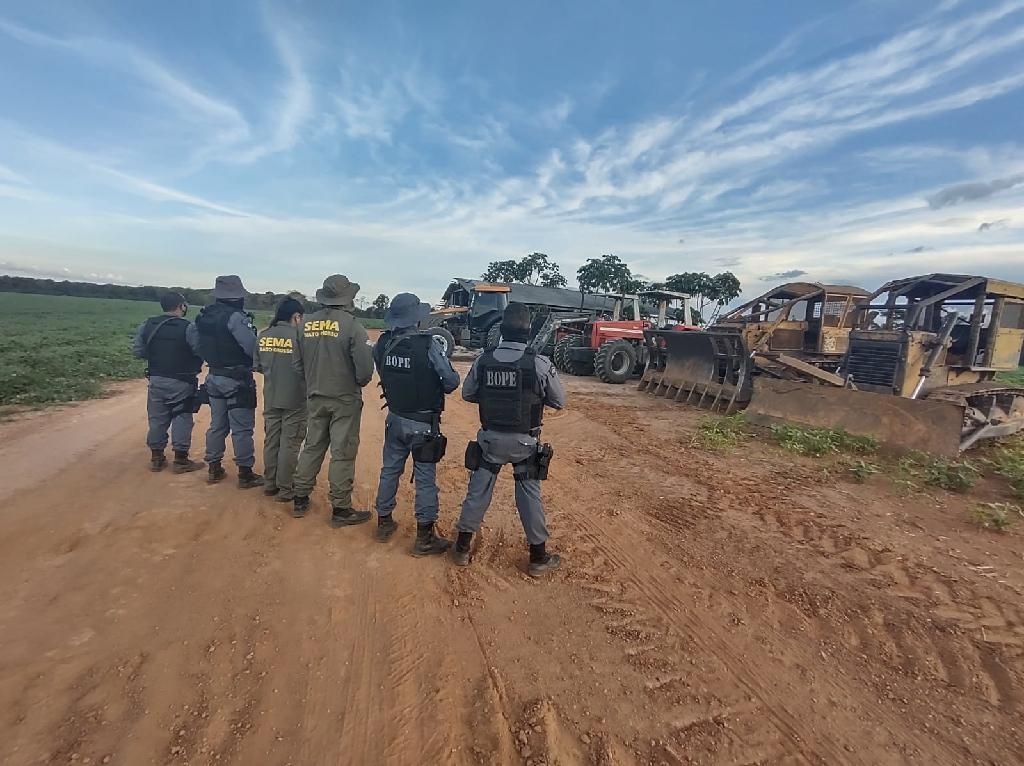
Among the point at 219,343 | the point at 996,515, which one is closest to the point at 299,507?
the point at 219,343

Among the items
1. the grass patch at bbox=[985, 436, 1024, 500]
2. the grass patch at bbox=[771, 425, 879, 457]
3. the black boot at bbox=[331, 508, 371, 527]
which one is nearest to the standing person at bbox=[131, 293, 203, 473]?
the black boot at bbox=[331, 508, 371, 527]

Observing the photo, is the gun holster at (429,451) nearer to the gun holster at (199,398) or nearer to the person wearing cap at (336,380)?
the person wearing cap at (336,380)

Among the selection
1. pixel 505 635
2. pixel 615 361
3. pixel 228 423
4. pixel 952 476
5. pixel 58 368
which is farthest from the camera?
pixel 615 361

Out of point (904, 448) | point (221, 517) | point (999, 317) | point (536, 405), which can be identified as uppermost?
point (999, 317)

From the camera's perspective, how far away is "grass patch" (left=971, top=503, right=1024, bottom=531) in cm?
420

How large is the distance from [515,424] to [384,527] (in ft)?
4.47

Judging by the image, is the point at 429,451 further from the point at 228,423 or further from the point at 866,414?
the point at 866,414

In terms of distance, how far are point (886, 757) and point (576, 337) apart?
13.4 metres

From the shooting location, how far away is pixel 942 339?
7.20 metres

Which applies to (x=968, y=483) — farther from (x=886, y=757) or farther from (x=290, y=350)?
(x=290, y=350)

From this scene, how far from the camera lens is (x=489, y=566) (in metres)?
3.45

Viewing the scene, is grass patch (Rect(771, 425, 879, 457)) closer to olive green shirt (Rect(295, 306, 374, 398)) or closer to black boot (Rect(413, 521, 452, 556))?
black boot (Rect(413, 521, 452, 556))

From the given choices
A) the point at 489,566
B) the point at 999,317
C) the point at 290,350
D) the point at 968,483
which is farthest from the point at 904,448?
the point at 290,350

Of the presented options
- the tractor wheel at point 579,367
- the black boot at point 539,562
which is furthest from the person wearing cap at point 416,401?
the tractor wheel at point 579,367
